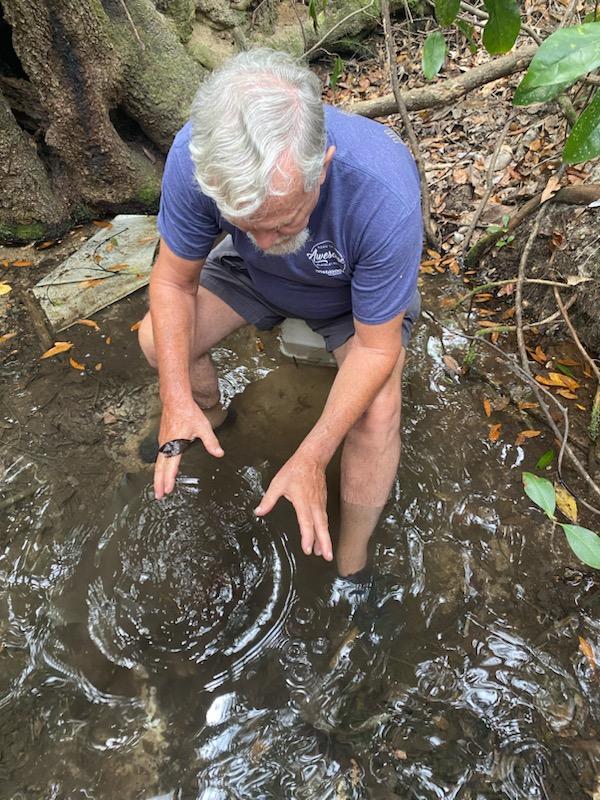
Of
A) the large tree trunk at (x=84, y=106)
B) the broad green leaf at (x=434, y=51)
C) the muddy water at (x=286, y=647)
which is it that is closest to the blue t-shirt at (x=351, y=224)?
the broad green leaf at (x=434, y=51)

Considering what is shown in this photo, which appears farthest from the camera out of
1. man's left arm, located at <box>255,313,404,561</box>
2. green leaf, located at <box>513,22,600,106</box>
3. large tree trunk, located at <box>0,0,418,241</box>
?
large tree trunk, located at <box>0,0,418,241</box>

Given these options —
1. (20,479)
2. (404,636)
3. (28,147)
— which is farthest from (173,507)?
(28,147)

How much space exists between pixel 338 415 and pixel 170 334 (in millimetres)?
664

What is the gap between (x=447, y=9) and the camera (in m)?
1.65

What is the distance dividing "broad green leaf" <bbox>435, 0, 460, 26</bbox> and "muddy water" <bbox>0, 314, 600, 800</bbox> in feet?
4.93

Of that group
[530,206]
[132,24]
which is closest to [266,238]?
[530,206]

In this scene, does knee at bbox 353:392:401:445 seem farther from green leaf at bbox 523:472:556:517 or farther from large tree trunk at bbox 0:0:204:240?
large tree trunk at bbox 0:0:204:240

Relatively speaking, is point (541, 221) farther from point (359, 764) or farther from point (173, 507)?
point (359, 764)

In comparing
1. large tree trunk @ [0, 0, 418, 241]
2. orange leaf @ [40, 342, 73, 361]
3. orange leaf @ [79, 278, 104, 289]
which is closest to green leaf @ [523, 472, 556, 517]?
orange leaf @ [40, 342, 73, 361]

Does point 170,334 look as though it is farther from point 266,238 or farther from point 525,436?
point 525,436

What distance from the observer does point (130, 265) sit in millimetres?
3240

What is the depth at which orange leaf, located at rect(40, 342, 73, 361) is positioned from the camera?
2813mm

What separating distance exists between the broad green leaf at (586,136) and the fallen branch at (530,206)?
166 centimetres

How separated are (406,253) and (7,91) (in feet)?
9.81
